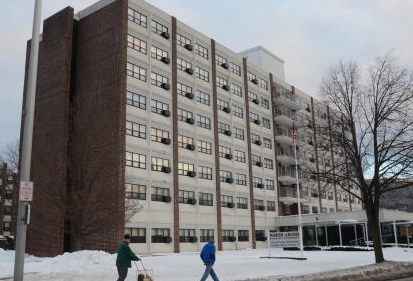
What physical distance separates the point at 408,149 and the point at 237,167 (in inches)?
1114

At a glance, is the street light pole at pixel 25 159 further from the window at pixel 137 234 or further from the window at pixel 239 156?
the window at pixel 239 156

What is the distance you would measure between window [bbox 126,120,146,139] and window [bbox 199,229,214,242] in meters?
11.5

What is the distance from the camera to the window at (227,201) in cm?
4793

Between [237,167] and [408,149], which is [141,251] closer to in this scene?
[237,167]

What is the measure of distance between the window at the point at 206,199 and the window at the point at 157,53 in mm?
14022

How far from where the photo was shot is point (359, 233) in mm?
53594

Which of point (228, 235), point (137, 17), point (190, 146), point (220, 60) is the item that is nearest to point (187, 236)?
point (228, 235)

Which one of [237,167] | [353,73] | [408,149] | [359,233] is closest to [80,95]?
[237,167]

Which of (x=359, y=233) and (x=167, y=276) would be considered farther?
(x=359, y=233)

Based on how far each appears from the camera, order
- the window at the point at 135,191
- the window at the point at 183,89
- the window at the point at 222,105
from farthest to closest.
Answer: the window at the point at 222,105, the window at the point at 183,89, the window at the point at 135,191

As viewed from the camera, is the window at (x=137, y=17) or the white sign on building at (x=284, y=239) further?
the window at (x=137, y=17)

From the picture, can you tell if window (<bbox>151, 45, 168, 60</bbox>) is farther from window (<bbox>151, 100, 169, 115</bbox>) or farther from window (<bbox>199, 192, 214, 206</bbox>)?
window (<bbox>199, 192, 214, 206</bbox>)

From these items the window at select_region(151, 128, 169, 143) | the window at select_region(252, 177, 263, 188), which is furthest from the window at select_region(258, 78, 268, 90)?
the window at select_region(151, 128, 169, 143)

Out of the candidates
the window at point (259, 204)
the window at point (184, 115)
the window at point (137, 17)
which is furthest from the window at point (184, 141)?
the window at point (259, 204)
